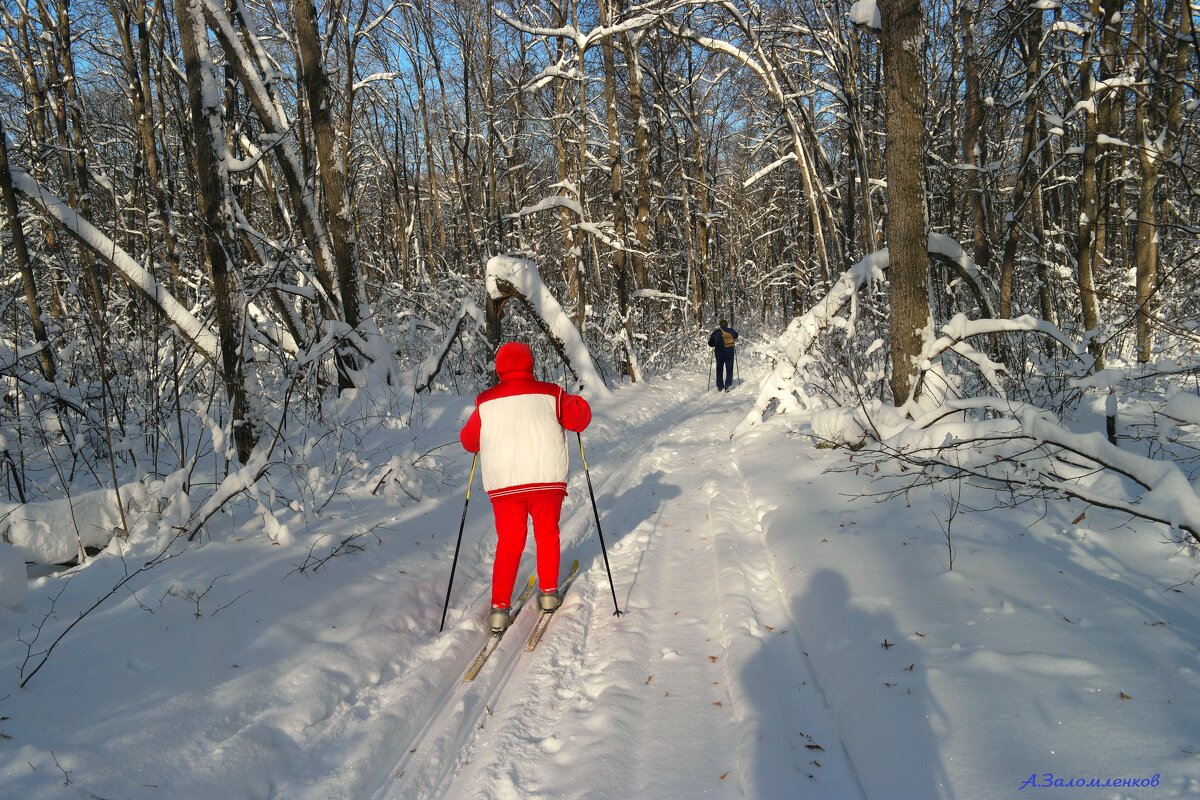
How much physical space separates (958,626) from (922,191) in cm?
495

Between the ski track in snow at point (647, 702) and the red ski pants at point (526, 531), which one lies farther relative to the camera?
the red ski pants at point (526, 531)

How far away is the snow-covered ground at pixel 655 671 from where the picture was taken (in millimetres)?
2496

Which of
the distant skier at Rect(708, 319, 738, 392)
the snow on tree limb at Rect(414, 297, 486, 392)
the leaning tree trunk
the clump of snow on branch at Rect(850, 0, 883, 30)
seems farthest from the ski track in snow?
the distant skier at Rect(708, 319, 738, 392)

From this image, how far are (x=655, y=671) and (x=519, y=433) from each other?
1.76 metres

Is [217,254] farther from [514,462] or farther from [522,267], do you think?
[522,267]

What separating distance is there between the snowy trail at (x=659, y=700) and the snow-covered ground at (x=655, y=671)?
16 mm

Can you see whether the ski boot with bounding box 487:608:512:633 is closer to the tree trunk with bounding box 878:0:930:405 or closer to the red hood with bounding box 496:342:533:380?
the red hood with bounding box 496:342:533:380

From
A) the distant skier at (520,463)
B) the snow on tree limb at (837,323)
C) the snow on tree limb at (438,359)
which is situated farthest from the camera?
the snow on tree limb at (438,359)

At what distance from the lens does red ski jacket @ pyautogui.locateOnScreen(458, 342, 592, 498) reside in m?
4.31

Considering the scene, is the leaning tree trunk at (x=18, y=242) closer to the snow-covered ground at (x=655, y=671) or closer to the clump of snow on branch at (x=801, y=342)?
the snow-covered ground at (x=655, y=671)

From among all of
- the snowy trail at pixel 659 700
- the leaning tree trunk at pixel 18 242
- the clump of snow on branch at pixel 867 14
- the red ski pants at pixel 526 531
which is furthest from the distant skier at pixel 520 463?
the clump of snow on branch at pixel 867 14

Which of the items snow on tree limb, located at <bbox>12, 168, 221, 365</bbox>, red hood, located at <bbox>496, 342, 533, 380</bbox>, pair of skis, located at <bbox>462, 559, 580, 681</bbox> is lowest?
pair of skis, located at <bbox>462, 559, 580, 681</bbox>

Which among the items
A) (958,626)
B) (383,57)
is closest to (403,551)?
(958,626)

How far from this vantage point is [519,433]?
4.32 metres
